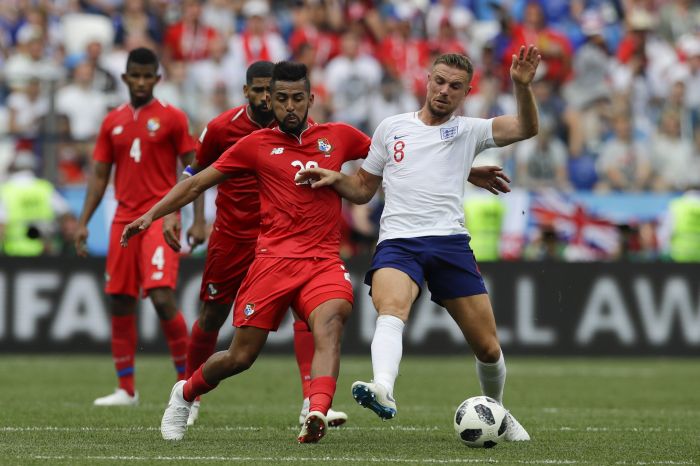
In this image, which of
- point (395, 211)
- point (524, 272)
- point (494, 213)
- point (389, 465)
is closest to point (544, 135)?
point (494, 213)

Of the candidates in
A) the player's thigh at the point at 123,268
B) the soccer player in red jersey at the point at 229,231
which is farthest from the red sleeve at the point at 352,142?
the player's thigh at the point at 123,268

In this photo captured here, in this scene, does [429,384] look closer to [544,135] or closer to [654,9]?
[544,135]

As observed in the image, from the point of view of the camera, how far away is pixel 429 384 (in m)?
13.9

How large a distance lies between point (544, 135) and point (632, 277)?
2.69 m

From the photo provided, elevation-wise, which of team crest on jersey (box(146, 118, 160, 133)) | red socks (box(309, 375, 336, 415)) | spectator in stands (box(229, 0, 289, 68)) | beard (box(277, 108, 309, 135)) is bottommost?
red socks (box(309, 375, 336, 415))

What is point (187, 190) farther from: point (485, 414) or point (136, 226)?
point (485, 414)

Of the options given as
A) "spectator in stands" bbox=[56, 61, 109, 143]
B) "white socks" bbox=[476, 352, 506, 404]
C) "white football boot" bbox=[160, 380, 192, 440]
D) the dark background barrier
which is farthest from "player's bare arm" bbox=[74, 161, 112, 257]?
"spectator in stands" bbox=[56, 61, 109, 143]

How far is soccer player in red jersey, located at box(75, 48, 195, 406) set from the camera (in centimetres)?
1119

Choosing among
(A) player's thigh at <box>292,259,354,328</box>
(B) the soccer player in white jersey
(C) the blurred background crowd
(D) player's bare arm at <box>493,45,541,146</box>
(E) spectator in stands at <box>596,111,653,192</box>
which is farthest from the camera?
(E) spectator in stands at <box>596,111,653,192</box>

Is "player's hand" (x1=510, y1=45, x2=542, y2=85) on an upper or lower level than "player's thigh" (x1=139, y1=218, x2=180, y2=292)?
upper

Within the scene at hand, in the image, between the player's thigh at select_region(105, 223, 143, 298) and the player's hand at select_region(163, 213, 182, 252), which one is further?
the player's thigh at select_region(105, 223, 143, 298)

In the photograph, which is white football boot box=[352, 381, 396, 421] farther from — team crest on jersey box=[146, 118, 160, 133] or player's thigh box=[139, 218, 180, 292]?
team crest on jersey box=[146, 118, 160, 133]

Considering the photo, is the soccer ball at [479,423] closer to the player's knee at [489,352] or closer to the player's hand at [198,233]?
the player's knee at [489,352]

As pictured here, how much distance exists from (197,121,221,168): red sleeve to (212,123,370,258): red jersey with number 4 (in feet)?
3.49
